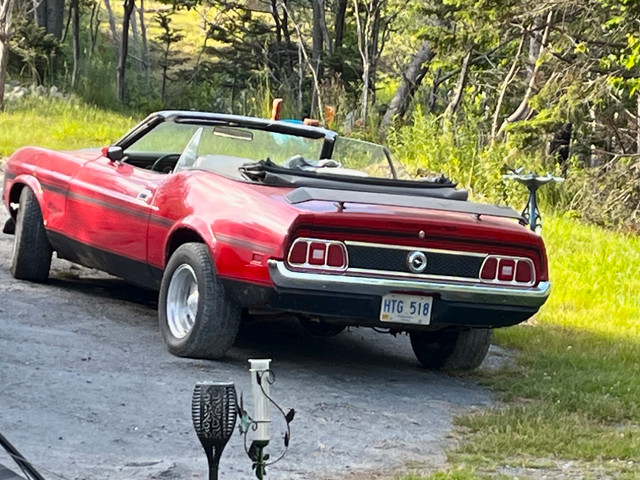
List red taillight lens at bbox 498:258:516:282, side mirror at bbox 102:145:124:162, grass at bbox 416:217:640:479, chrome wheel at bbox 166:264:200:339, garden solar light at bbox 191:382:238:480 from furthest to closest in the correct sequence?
side mirror at bbox 102:145:124:162 < chrome wheel at bbox 166:264:200:339 < red taillight lens at bbox 498:258:516:282 < grass at bbox 416:217:640:479 < garden solar light at bbox 191:382:238:480

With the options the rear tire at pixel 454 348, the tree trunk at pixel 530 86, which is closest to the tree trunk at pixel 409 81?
the tree trunk at pixel 530 86

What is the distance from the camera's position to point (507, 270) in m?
6.66

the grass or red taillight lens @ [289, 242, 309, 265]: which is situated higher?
red taillight lens @ [289, 242, 309, 265]

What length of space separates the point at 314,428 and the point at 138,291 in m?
3.46

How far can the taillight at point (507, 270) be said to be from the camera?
6602 mm

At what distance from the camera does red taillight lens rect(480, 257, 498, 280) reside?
6.59 meters

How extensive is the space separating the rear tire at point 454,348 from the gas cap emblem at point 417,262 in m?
0.88

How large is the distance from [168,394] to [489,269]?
6.01 feet

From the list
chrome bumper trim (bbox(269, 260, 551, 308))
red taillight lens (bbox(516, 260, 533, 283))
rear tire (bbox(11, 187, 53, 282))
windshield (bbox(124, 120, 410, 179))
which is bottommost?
rear tire (bbox(11, 187, 53, 282))

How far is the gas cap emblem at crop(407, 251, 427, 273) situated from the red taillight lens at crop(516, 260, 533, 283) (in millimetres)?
600

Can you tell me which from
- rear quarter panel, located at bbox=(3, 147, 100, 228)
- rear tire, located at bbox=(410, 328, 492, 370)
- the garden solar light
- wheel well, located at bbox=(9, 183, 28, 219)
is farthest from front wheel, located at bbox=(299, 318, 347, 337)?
the garden solar light

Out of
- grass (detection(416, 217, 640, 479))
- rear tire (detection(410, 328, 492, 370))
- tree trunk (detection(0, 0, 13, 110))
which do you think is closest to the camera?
grass (detection(416, 217, 640, 479))

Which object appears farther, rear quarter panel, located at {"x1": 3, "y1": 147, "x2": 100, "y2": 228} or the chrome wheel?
rear quarter panel, located at {"x1": 3, "y1": 147, "x2": 100, "y2": 228}

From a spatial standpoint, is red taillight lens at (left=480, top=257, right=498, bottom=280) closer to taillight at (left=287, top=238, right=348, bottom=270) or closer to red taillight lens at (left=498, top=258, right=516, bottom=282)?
red taillight lens at (left=498, top=258, right=516, bottom=282)
